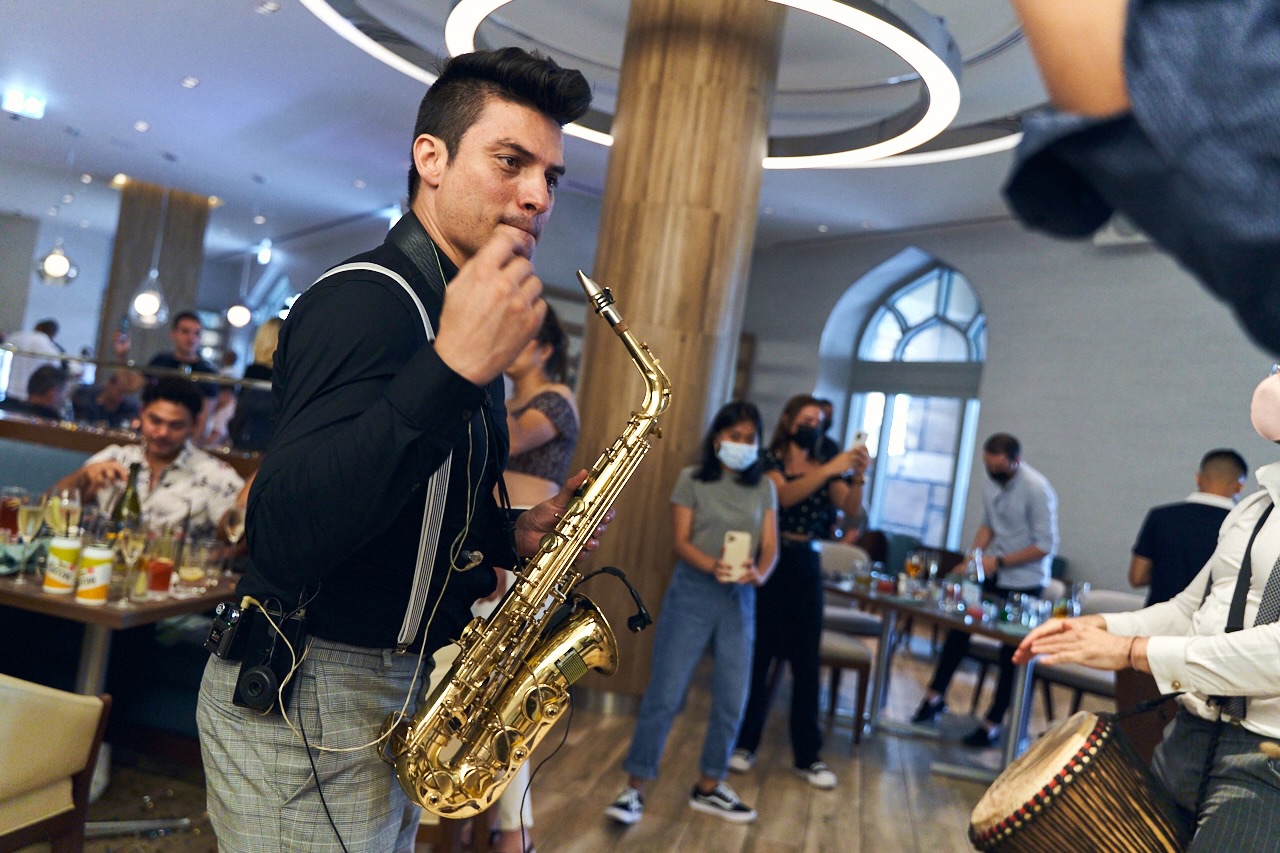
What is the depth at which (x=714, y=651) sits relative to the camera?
432 centimetres

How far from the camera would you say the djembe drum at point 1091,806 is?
1994 mm

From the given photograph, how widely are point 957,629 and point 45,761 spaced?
170 inches

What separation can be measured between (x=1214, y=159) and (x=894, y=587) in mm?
5509

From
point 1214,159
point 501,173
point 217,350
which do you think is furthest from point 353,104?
point 217,350

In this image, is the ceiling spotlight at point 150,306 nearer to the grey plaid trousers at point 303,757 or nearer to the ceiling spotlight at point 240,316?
the ceiling spotlight at point 240,316

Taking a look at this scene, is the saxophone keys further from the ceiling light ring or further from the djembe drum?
the ceiling light ring

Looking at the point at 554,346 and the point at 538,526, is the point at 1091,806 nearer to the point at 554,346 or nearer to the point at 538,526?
the point at 538,526

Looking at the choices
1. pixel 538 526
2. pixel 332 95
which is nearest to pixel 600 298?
pixel 538 526

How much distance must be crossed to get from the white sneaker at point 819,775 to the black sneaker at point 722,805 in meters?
0.58

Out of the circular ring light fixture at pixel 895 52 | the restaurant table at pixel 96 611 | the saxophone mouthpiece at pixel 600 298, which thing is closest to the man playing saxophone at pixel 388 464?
the saxophone mouthpiece at pixel 600 298

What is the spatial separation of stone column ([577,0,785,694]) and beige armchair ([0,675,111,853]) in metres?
3.10

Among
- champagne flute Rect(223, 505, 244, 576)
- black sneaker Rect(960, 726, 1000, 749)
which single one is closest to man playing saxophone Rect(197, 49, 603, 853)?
champagne flute Rect(223, 505, 244, 576)

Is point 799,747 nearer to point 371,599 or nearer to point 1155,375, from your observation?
point 371,599

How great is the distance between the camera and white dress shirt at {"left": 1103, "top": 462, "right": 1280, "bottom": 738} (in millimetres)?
1889
